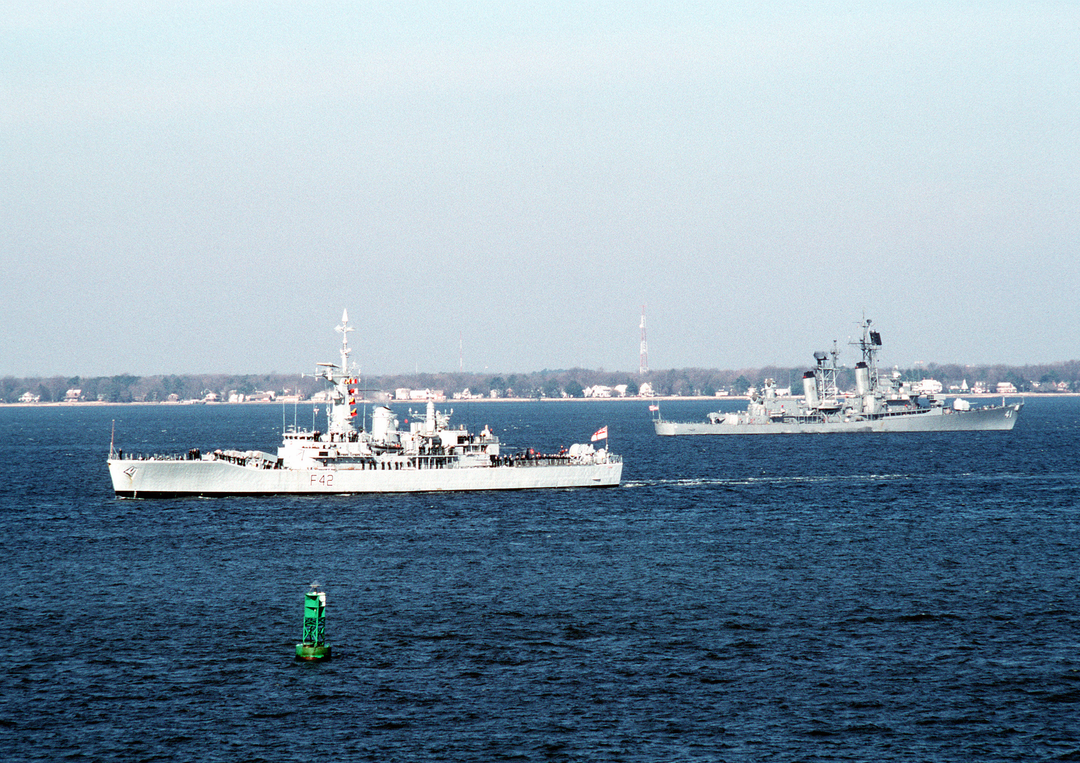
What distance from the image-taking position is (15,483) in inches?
4097

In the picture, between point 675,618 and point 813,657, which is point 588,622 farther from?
point 813,657

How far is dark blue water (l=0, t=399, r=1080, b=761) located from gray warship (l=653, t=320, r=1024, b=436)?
104 metres

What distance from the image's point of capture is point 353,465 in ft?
292

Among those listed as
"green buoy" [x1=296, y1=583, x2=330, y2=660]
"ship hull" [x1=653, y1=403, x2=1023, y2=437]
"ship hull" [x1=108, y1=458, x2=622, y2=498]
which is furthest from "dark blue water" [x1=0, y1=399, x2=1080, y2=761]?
"ship hull" [x1=653, y1=403, x2=1023, y2=437]

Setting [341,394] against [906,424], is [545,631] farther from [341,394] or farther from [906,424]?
[906,424]

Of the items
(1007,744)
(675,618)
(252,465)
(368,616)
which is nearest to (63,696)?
(368,616)

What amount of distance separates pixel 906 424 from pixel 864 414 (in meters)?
6.86

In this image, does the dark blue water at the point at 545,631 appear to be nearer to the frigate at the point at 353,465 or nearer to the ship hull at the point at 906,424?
the frigate at the point at 353,465

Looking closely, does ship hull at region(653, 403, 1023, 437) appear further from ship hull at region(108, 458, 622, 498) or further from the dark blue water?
the dark blue water

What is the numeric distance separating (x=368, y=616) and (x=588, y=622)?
8867mm

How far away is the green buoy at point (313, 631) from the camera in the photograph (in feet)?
127

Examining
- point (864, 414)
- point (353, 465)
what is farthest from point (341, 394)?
point (864, 414)

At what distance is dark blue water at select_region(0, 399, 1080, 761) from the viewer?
31.5 meters

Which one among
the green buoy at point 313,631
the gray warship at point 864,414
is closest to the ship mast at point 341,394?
the green buoy at point 313,631
